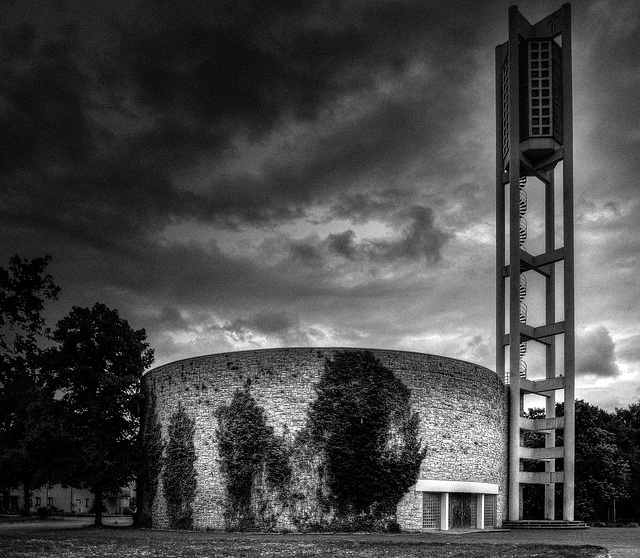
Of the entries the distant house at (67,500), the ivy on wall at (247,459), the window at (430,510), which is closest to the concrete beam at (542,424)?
the window at (430,510)

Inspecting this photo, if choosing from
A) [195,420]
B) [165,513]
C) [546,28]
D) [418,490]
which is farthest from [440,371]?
[546,28]

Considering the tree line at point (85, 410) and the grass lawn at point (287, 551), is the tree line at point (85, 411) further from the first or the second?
the grass lawn at point (287, 551)

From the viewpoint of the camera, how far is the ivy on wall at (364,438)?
38031 millimetres

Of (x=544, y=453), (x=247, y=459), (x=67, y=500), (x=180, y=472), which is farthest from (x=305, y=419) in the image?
(x=67, y=500)

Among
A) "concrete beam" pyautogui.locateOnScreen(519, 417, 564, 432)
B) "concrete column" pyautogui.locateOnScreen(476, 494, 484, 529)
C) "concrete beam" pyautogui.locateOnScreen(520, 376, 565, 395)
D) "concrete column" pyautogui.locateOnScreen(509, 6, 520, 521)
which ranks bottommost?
"concrete column" pyautogui.locateOnScreen(476, 494, 484, 529)

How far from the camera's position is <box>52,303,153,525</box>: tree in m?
43.4

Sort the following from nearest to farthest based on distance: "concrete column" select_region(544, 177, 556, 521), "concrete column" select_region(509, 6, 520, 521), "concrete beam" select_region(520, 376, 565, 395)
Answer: "concrete column" select_region(509, 6, 520, 521) < "concrete beam" select_region(520, 376, 565, 395) < "concrete column" select_region(544, 177, 556, 521)

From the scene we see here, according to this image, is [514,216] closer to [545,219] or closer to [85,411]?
[545,219]

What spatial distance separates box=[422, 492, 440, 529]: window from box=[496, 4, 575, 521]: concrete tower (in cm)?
1037

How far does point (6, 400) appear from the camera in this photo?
1375 inches

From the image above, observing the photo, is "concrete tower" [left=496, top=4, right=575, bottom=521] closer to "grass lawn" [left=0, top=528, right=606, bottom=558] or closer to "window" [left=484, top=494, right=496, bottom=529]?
"window" [left=484, top=494, right=496, bottom=529]

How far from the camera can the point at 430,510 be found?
131ft

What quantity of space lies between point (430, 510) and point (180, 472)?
13361mm

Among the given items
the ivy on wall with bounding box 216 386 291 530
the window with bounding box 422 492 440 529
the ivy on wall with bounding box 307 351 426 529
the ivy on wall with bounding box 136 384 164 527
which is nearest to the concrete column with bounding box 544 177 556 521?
the window with bounding box 422 492 440 529
